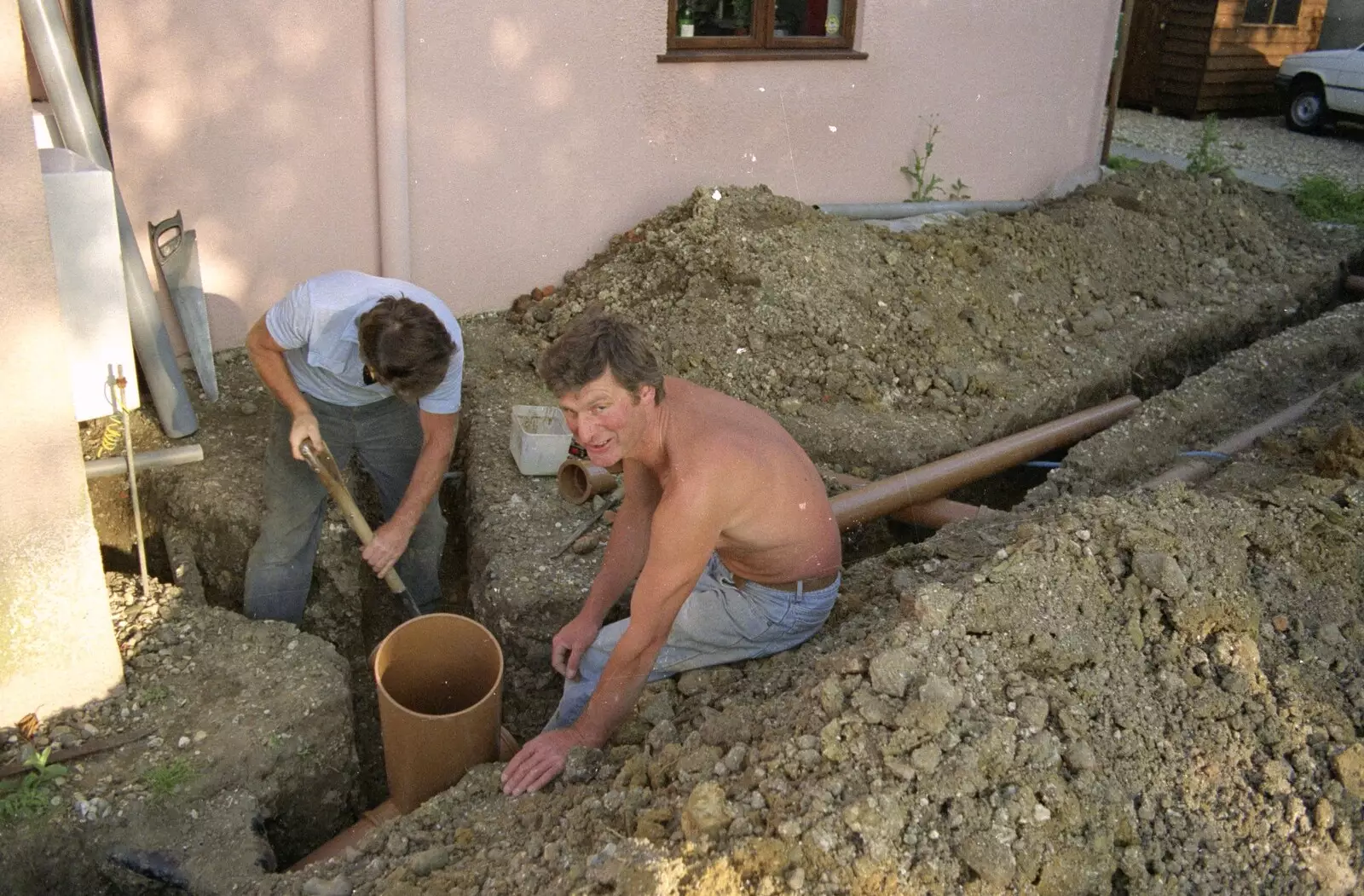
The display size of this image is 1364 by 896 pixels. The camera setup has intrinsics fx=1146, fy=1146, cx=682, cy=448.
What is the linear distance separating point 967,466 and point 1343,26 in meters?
14.2

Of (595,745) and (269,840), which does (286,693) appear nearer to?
(269,840)

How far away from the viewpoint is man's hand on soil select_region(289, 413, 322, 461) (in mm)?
3900

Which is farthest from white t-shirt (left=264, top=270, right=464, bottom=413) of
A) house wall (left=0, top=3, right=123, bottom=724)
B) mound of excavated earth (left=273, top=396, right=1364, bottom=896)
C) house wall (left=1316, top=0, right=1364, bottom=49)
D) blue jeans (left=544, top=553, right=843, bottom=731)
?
house wall (left=1316, top=0, right=1364, bottom=49)

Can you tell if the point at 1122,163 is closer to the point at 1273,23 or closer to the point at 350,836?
the point at 1273,23

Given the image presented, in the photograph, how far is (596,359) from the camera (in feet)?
9.66

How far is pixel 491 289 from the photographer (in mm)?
6516

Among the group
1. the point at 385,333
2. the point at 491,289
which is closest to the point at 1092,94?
the point at 491,289

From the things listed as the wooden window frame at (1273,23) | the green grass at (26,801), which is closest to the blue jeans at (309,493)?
the green grass at (26,801)

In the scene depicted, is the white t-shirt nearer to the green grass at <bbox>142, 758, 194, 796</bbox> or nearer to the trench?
the trench

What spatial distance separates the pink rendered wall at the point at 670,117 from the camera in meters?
6.06

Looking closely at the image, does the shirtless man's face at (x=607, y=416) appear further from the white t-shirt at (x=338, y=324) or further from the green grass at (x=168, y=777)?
the green grass at (x=168, y=777)

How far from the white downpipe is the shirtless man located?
3001mm

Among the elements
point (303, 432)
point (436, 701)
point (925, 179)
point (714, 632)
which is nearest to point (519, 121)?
point (303, 432)

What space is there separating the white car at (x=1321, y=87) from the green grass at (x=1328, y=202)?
4299 millimetres
